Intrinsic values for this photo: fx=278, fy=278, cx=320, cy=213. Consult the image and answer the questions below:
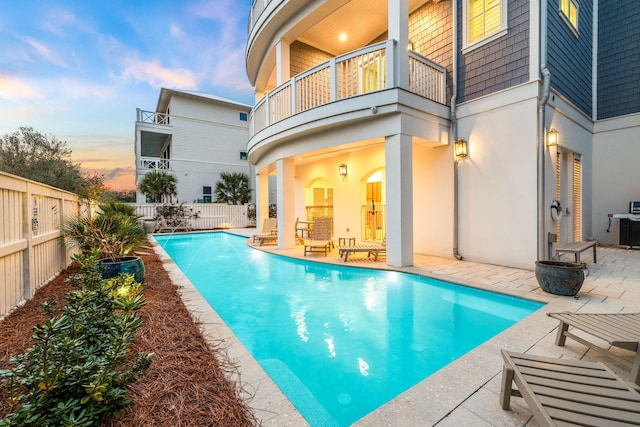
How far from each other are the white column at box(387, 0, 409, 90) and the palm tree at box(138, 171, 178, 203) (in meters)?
16.5

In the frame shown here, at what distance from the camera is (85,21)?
13.6 meters

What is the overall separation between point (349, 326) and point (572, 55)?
30.8 ft

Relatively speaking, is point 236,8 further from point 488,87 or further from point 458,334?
point 458,334

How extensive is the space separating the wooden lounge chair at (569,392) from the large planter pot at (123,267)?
5113 millimetres

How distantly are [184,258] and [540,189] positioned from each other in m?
9.82

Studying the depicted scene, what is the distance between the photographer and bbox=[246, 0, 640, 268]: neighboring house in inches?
244

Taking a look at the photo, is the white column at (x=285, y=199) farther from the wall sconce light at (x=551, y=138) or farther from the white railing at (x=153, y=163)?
the white railing at (x=153, y=163)

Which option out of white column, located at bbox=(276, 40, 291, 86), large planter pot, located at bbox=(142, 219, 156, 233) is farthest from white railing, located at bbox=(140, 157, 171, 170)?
white column, located at bbox=(276, 40, 291, 86)

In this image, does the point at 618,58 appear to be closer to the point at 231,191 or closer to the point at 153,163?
the point at 231,191

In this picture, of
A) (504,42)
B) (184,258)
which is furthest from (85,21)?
(504,42)

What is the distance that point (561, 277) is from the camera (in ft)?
14.1

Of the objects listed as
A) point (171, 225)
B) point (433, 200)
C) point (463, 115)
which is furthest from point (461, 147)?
point (171, 225)

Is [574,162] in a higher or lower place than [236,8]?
lower

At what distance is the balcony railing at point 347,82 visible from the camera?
258 inches
